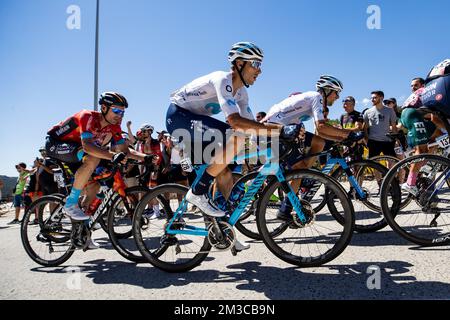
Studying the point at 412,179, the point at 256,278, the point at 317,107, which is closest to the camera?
the point at 256,278

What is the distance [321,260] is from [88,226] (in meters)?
2.63

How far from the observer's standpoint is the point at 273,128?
2674mm

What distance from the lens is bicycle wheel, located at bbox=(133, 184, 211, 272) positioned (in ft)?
9.61

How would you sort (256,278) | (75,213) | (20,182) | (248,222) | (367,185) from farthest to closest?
(20,182), (248,222), (367,185), (75,213), (256,278)

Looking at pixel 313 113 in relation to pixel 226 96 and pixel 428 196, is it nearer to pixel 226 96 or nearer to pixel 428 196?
pixel 428 196

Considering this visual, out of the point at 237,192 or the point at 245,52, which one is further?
the point at 237,192

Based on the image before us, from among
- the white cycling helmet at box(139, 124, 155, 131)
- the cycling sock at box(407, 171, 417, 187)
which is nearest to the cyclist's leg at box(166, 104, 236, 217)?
the cycling sock at box(407, 171, 417, 187)

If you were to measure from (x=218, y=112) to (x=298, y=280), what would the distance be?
1.86 meters

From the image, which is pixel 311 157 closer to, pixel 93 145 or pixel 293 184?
pixel 293 184

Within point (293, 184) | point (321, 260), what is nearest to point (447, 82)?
point (293, 184)

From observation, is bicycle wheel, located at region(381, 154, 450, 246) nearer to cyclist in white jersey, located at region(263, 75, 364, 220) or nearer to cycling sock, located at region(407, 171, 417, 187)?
cycling sock, located at region(407, 171, 417, 187)

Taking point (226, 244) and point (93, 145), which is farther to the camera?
point (93, 145)

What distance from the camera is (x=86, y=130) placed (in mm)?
3385

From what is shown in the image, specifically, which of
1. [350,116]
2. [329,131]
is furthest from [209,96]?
[350,116]
